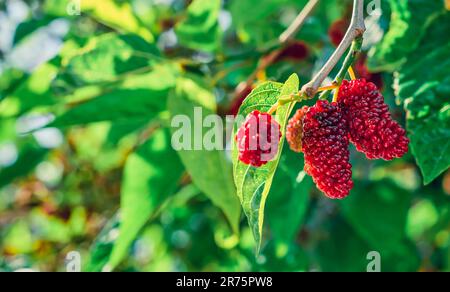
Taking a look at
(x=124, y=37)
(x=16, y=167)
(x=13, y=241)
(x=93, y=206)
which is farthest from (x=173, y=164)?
(x=13, y=241)

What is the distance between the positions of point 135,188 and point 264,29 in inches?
16.7

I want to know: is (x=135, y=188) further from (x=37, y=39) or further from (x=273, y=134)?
(x=37, y=39)

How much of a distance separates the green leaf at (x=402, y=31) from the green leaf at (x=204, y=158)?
0.27 metres

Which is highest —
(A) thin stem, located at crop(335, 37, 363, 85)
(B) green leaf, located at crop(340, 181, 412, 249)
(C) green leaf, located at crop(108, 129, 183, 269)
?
(A) thin stem, located at crop(335, 37, 363, 85)

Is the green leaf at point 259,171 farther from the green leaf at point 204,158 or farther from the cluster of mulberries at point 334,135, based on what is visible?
the green leaf at point 204,158

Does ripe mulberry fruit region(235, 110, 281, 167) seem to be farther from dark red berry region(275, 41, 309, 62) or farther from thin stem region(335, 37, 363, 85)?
dark red berry region(275, 41, 309, 62)

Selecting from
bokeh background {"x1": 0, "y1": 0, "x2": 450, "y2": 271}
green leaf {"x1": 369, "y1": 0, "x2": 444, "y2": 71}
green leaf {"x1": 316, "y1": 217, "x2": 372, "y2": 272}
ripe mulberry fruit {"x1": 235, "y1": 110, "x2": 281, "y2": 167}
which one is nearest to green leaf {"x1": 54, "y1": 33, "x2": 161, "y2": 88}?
bokeh background {"x1": 0, "y1": 0, "x2": 450, "y2": 271}

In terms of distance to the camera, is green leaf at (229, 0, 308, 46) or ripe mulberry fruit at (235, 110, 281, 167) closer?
ripe mulberry fruit at (235, 110, 281, 167)

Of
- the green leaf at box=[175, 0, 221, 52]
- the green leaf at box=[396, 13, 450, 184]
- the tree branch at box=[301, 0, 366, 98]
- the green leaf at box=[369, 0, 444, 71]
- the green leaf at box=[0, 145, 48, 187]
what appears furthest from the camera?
the green leaf at box=[0, 145, 48, 187]

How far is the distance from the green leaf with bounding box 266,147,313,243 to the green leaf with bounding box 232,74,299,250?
311 millimetres

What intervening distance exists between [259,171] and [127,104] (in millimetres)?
494

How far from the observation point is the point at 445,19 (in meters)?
0.98

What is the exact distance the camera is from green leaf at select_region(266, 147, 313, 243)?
0.99m

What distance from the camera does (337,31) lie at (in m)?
1.17
